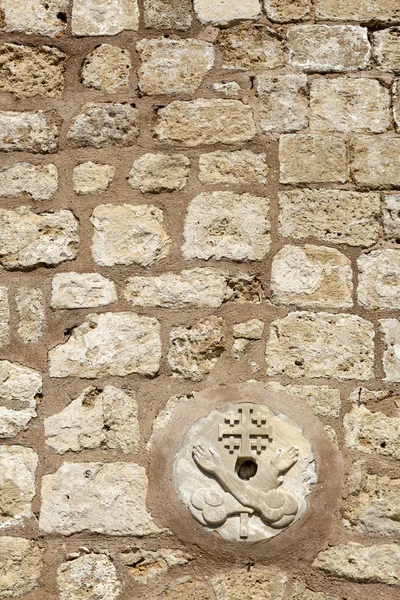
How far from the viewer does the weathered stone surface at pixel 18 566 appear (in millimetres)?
2781

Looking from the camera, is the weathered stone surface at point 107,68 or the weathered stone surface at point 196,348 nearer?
the weathered stone surface at point 196,348

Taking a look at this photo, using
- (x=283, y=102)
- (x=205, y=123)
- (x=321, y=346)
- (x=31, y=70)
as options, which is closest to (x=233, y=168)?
(x=205, y=123)

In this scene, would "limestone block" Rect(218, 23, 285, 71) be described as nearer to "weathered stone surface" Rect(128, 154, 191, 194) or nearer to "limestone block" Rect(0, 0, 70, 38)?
"weathered stone surface" Rect(128, 154, 191, 194)

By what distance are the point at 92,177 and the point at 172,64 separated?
0.54 meters

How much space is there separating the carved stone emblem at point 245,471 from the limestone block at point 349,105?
109cm

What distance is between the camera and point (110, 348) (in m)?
2.98

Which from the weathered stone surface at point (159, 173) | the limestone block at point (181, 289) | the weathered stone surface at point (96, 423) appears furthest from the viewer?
the weathered stone surface at point (159, 173)

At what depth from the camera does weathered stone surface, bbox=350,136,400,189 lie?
3.17 meters

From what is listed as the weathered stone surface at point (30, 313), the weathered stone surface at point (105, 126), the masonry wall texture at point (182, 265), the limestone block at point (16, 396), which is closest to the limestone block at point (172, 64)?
the masonry wall texture at point (182, 265)

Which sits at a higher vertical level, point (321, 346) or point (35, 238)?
point (35, 238)

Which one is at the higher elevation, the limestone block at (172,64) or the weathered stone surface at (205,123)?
the limestone block at (172,64)

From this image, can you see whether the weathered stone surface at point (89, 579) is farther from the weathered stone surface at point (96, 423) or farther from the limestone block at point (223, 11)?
the limestone block at point (223, 11)

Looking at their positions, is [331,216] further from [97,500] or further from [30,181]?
[97,500]

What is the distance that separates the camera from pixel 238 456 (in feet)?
9.31
